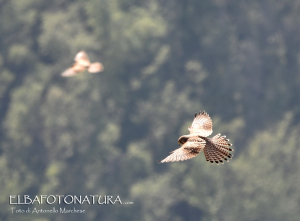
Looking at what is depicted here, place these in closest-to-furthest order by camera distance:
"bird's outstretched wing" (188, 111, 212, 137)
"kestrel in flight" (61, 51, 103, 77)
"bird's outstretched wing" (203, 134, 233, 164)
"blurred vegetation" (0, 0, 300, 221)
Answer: "bird's outstretched wing" (203, 134, 233, 164)
"bird's outstretched wing" (188, 111, 212, 137)
"kestrel in flight" (61, 51, 103, 77)
"blurred vegetation" (0, 0, 300, 221)

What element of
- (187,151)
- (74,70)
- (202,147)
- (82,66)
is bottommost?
(187,151)

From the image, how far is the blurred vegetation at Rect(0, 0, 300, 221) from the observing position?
48.1 metres

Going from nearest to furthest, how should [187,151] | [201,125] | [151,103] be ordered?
[187,151] < [201,125] < [151,103]

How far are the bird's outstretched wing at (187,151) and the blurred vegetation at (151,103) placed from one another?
32945 millimetres

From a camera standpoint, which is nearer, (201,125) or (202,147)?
(202,147)

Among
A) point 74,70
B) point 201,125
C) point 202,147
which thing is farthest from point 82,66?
point 202,147

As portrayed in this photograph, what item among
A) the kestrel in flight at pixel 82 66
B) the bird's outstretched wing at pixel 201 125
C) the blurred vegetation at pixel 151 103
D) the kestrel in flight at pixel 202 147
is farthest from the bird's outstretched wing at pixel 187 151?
the blurred vegetation at pixel 151 103

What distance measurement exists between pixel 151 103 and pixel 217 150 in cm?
4217

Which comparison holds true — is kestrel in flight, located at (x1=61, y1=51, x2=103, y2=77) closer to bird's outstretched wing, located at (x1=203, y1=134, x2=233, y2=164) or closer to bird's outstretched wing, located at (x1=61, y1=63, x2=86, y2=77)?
bird's outstretched wing, located at (x1=61, y1=63, x2=86, y2=77)

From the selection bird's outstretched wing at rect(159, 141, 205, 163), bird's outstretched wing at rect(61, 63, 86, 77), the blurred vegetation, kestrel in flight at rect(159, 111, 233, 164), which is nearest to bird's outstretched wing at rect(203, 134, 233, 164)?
kestrel in flight at rect(159, 111, 233, 164)

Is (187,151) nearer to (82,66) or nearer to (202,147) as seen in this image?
(202,147)

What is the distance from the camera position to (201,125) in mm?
13773

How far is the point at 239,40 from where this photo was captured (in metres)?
58.4

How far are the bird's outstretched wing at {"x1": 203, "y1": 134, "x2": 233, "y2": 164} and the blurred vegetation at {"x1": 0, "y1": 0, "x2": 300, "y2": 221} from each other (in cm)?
3230
